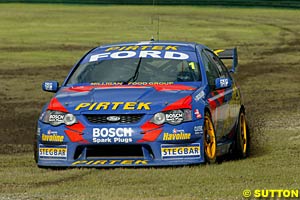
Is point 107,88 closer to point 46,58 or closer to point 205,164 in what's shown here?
point 205,164

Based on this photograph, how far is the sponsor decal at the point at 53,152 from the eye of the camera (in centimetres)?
1011

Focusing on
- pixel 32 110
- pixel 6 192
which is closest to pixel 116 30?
pixel 32 110

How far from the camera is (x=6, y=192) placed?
8.64 m

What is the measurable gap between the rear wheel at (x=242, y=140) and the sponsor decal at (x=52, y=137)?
2.27 meters

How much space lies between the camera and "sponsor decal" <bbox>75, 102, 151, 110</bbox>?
10.1 meters

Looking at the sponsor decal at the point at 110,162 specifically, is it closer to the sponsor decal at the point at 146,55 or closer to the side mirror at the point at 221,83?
the side mirror at the point at 221,83

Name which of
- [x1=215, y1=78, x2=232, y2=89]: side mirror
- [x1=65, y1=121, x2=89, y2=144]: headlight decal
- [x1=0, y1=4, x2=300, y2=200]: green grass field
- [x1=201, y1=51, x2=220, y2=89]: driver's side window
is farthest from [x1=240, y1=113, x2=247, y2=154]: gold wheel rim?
[x1=65, y1=121, x2=89, y2=144]: headlight decal

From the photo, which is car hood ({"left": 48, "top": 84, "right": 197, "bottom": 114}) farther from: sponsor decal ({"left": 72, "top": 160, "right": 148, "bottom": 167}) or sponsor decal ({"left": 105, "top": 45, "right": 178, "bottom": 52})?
sponsor decal ({"left": 105, "top": 45, "right": 178, "bottom": 52})

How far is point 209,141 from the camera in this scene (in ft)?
34.3

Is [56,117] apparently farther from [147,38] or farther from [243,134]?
[147,38]

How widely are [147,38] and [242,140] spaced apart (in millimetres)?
23186

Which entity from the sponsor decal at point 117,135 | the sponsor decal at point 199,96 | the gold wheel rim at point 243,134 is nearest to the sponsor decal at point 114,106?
the sponsor decal at point 117,135

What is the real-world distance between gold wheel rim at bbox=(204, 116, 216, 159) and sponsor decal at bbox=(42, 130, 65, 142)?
1321mm

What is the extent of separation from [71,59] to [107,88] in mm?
18606
